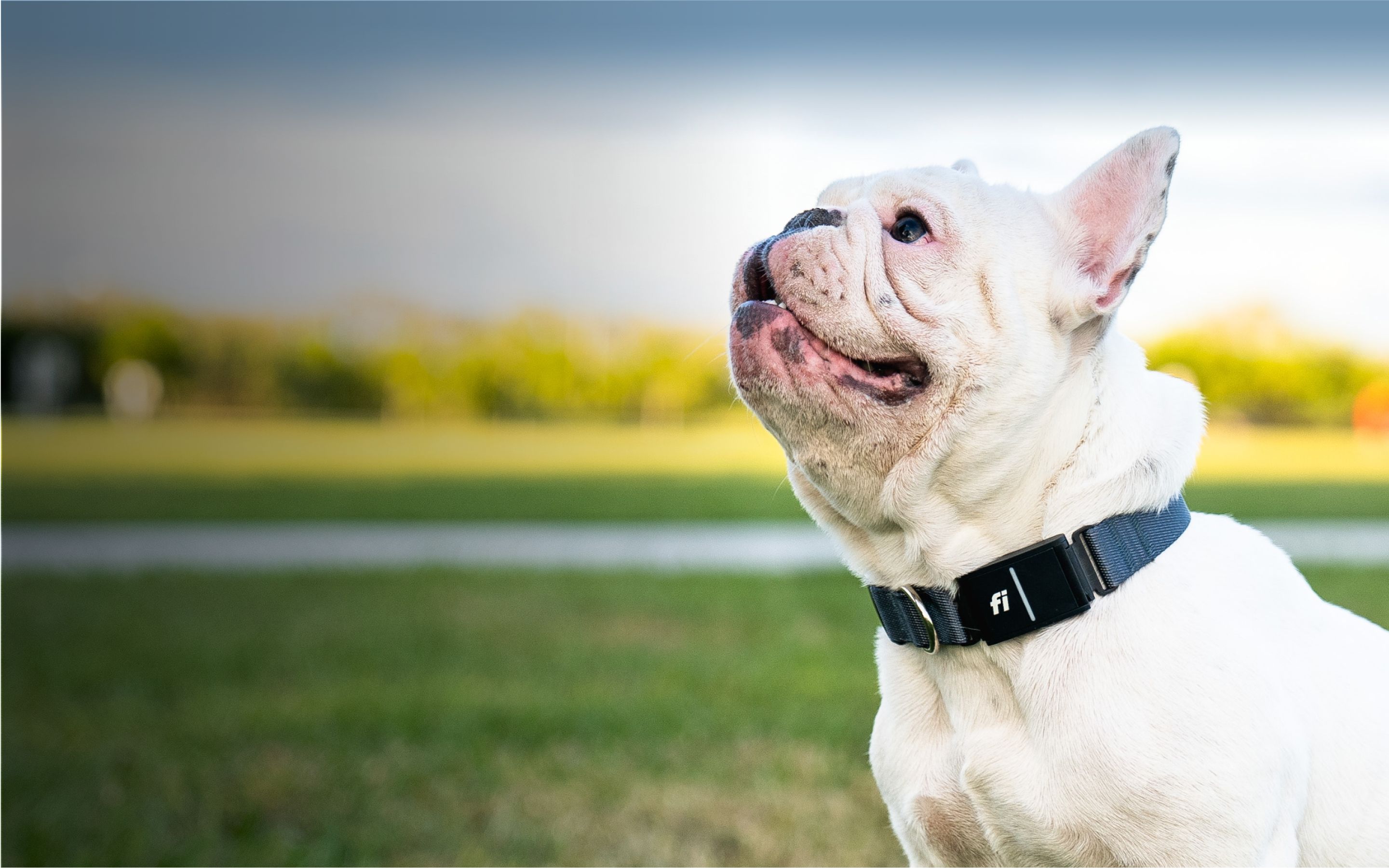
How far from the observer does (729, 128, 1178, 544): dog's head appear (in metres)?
2.14

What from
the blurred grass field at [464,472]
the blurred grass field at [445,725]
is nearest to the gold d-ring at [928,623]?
the blurred grass field at [445,725]

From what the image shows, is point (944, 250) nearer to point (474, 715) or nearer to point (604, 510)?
point (474, 715)

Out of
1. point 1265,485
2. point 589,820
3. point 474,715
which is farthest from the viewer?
point 1265,485

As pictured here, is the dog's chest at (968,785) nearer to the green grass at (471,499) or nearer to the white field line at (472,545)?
the white field line at (472,545)

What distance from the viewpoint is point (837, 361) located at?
221 cm

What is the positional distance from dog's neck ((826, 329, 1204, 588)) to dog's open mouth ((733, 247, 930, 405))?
15cm

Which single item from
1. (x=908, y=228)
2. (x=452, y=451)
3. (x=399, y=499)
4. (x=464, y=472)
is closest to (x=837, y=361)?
(x=908, y=228)

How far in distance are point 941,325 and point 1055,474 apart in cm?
37

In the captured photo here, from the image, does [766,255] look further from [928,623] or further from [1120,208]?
[928,623]

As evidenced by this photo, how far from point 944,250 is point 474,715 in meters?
4.09

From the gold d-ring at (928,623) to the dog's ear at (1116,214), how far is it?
→ 638 mm

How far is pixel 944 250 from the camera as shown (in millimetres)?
2215

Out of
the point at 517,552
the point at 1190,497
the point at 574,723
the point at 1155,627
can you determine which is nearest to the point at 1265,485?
the point at 1190,497

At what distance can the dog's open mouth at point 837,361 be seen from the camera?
7.18 feet
